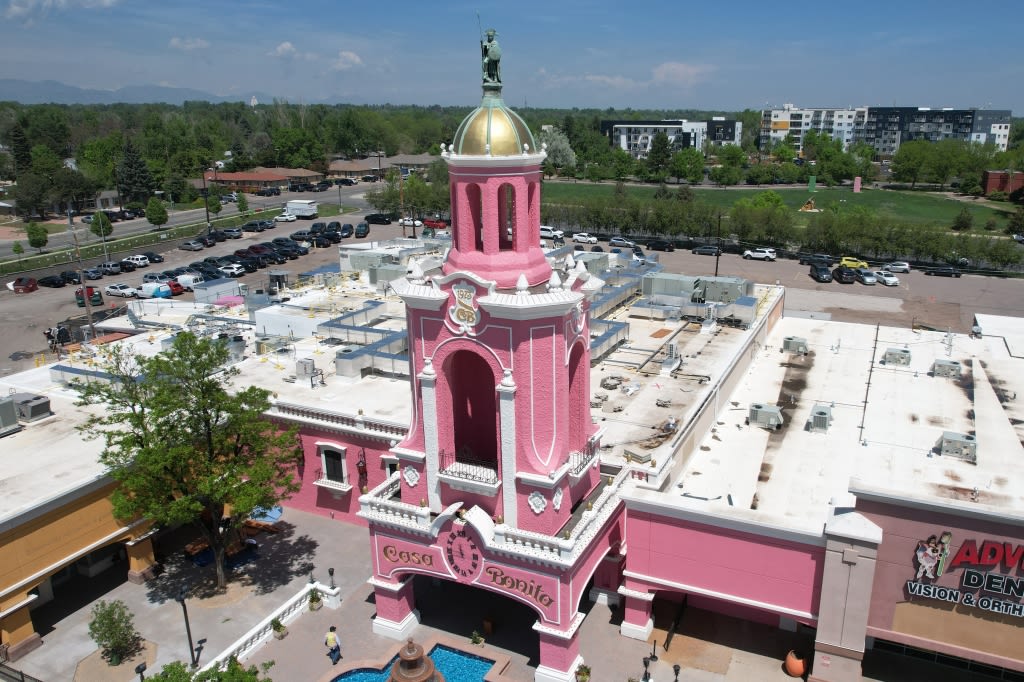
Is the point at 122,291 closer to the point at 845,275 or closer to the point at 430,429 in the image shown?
the point at 430,429

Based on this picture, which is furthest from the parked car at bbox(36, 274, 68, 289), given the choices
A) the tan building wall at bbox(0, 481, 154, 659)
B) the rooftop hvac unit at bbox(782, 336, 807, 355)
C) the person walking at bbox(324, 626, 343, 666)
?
the rooftop hvac unit at bbox(782, 336, 807, 355)

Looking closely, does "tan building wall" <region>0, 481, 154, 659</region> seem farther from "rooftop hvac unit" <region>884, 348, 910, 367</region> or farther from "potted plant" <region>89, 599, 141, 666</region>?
"rooftop hvac unit" <region>884, 348, 910, 367</region>

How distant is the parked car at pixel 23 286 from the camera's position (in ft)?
229

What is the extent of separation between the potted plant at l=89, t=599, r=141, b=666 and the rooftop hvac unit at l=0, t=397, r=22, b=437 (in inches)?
377

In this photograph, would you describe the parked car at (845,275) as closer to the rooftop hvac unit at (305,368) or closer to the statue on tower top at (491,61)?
the rooftop hvac unit at (305,368)

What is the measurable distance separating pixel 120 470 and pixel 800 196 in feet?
472

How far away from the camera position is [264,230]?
10075 cm

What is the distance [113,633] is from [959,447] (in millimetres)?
27602

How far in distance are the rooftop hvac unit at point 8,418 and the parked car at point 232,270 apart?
47.2 metres

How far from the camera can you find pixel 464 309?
1994 cm

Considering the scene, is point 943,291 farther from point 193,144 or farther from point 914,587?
point 193,144

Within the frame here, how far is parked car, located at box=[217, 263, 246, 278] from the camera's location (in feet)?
245

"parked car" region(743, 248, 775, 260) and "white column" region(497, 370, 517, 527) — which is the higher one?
"white column" region(497, 370, 517, 527)

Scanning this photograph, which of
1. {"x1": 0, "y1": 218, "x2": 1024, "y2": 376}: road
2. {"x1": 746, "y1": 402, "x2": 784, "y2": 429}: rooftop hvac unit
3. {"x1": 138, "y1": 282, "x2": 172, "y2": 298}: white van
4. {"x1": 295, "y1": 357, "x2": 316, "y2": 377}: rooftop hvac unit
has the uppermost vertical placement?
{"x1": 295, "y1": 357, "x2": 316, "y2": 377}: rooftop hvac unit
